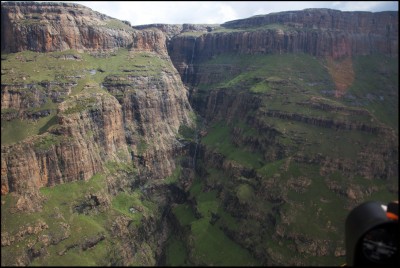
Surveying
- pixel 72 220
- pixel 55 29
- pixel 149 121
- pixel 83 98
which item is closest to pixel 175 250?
pixel 72 220

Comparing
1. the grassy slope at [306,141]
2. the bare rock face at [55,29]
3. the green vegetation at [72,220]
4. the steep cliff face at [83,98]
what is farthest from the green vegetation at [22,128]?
the grassy slope at [306,141]

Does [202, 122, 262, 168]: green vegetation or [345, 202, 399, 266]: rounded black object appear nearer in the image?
[345, 202, 399, 266]: rounded black object

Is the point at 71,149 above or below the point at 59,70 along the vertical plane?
below

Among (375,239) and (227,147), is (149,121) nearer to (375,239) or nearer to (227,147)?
(227,147)

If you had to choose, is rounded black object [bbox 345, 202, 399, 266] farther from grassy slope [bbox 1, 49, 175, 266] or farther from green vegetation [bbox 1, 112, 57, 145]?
green vegetation [bbox 1, 112, 57, 145]

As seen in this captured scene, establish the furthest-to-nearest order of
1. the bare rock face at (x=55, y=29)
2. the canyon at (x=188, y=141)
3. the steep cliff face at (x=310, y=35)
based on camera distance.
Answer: the steep cliff face at (x=310, y=35) < the bare rock face at (x=55, y=29) < the canyon at (x=188, y=141)

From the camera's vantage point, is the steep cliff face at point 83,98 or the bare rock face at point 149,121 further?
the bare rock face at point 149,121

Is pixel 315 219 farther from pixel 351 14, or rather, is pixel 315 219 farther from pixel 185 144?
pixel 351 14

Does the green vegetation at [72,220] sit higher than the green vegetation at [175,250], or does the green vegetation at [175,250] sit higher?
the green vegetation at [72,220]

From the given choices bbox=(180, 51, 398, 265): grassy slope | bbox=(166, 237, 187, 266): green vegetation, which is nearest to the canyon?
bbox=(180, 51, 398, 265): grassy slope

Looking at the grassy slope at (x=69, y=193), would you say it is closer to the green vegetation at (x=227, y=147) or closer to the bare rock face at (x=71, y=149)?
the bare rock face at (x=71, y=149)
